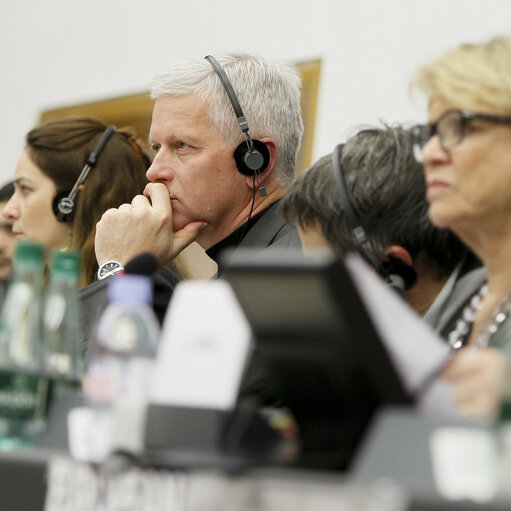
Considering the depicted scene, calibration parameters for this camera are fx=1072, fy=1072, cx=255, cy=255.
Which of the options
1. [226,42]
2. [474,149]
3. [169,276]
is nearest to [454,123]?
[474,149]

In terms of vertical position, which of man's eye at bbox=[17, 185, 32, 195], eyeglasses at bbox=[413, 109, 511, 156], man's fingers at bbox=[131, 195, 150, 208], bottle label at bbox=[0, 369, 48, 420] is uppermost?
eyeglasses at bbox=[413, 109, 511, 156]

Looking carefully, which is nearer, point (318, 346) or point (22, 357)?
point (318, 346)

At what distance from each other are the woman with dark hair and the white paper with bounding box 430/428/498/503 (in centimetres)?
156

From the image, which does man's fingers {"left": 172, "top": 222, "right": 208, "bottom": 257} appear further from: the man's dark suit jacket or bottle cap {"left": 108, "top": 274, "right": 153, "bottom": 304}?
bottle cap {"left": 108, "top": 274, "right": 153, "bottom": 304}

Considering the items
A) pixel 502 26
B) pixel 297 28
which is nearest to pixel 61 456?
pixel 502 26

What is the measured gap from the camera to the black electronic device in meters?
0.75

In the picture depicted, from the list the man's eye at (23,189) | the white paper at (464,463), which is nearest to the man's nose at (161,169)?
the man's eye at (23,189)

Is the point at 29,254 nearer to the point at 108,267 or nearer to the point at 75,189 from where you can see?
the point at 108,267

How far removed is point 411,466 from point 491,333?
1.54 ft

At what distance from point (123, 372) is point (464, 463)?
0.32 metres

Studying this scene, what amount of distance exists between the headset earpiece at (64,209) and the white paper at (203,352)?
1.43 metres

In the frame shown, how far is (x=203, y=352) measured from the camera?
2.74ft

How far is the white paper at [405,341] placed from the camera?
0.77m

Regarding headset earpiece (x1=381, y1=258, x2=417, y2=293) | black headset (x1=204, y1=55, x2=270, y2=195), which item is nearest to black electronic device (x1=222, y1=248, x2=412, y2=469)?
headset earpiece (x1=381, y1=258, x2=417, y2=293)
